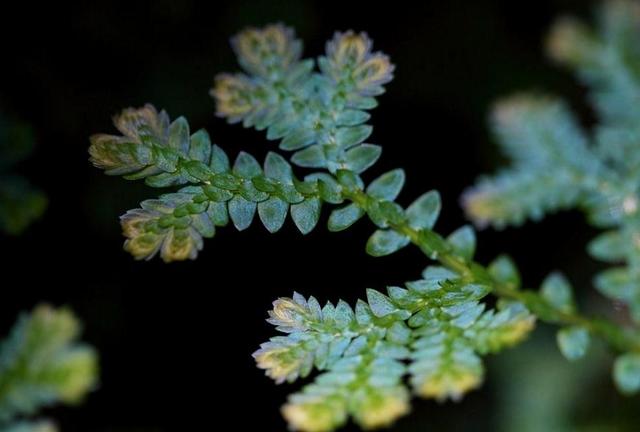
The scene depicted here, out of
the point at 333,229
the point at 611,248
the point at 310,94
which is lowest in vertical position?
the point at 611,248

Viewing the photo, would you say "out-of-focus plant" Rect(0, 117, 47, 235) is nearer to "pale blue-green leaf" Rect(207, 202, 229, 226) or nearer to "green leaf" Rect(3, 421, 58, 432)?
"green leaf" Rect(3, 421, 58, 432)

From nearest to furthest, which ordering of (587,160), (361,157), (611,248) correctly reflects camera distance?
(361,157)
(611,248)
(587,160)

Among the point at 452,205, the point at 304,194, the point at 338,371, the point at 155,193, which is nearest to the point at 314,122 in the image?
the point at 304,194

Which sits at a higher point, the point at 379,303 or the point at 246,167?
the point at 246,167

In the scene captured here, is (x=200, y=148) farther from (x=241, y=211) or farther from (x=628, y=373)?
(x=628, y=373)

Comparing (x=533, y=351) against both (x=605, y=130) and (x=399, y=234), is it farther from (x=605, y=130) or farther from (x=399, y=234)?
(x=399, y=234)

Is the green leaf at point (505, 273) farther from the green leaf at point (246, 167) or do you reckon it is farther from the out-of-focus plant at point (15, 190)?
the out-of-focus plant at point (15, 190)

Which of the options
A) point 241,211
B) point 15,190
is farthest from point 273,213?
point 15,190
